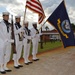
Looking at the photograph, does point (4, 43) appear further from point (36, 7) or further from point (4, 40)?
point (36, 7)

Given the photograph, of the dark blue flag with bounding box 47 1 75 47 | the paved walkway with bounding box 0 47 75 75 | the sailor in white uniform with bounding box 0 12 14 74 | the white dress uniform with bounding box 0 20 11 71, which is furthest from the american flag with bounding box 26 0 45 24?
the white dress uniform with bounding box 0 20 11 71

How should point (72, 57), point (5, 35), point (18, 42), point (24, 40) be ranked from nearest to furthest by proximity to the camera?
point (5, 35), point (18, 42), point (24, 40), point (72, 57)

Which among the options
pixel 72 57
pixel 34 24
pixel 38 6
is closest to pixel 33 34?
pixel 34 24

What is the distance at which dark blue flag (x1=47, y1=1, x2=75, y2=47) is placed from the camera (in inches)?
531

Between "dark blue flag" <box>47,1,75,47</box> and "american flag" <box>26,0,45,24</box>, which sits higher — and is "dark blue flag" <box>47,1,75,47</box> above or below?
below

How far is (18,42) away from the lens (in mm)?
12281

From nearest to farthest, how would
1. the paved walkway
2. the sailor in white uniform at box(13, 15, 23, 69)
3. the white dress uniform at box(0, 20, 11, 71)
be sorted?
the white dress uniform at box(0, 20, 11, 71)
the paved walkway
the sailor in white uniform at box(13, 15, 23, 69)

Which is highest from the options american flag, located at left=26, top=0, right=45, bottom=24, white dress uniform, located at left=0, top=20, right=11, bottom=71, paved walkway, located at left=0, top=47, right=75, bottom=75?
american flag, located at left=26, top=0, right=45, bottom=24

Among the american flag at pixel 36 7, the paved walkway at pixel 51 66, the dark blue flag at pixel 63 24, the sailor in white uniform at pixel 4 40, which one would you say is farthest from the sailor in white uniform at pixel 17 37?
the dark blue flag at pixel 63 24

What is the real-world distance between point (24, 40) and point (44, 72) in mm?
2098

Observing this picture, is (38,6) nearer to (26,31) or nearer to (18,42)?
(26,31)

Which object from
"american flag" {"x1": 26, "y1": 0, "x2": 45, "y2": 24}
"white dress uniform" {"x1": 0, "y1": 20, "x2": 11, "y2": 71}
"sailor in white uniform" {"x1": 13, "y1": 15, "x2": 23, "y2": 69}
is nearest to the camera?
"white dress uniform" {"x1": 0, "y1": 20, "x2": 11, "y2": 71}

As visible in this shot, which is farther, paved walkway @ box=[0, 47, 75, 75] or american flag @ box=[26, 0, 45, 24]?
american flag @ box=[26, 0, 45, 24]

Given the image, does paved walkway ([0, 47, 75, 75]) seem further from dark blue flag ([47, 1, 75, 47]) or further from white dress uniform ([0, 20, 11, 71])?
dark blue flag ([47, 1, 75, 47])
